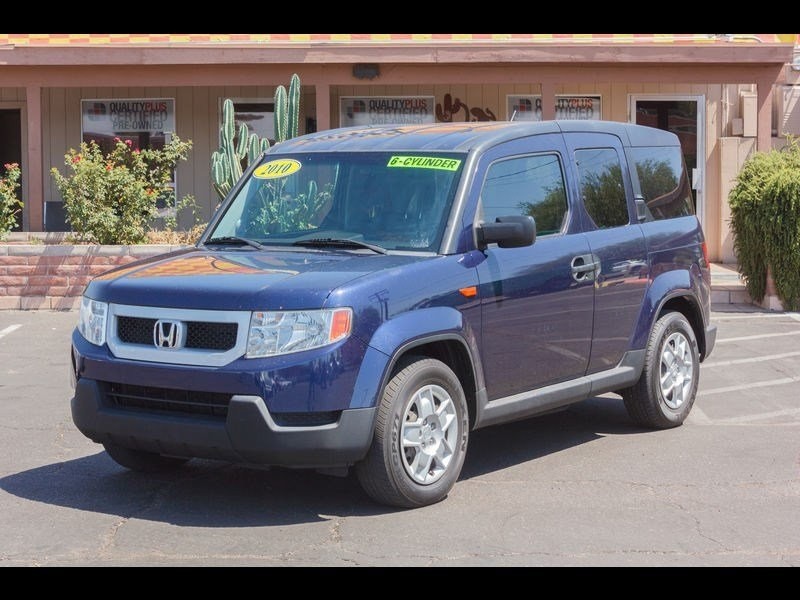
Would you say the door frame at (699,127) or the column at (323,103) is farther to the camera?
the door frame at (699,127)

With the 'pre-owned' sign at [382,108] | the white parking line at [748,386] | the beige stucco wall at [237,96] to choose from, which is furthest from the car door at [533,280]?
the 'pre-owned' sign at [382,108]

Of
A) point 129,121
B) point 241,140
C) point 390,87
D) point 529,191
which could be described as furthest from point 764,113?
point 529,191

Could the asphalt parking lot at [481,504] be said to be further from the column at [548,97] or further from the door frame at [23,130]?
the door frame at [23,130]

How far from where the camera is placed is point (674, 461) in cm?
702

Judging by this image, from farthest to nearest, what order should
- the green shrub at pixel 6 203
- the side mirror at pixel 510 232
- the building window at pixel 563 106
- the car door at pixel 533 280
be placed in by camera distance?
the building window at pixel 563 106 < the green shrub at pixel 6 203 < the car door at pixel 533 280 < the side mirror at pixel 510 232

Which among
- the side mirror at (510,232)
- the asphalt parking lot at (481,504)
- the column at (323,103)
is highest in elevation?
the column at (323,103)

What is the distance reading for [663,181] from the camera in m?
8.14

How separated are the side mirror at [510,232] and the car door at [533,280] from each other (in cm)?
12

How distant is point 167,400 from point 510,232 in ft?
6.44

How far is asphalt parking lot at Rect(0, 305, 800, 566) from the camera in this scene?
5252 millimetres

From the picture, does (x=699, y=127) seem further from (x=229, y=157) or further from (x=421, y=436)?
(x=421, y=436)

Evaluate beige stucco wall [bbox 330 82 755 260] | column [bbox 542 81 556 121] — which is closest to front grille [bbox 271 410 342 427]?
column [bbox 542 81 556 121]

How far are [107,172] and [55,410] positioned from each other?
7.07 meters

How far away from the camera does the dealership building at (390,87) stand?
17.0m
